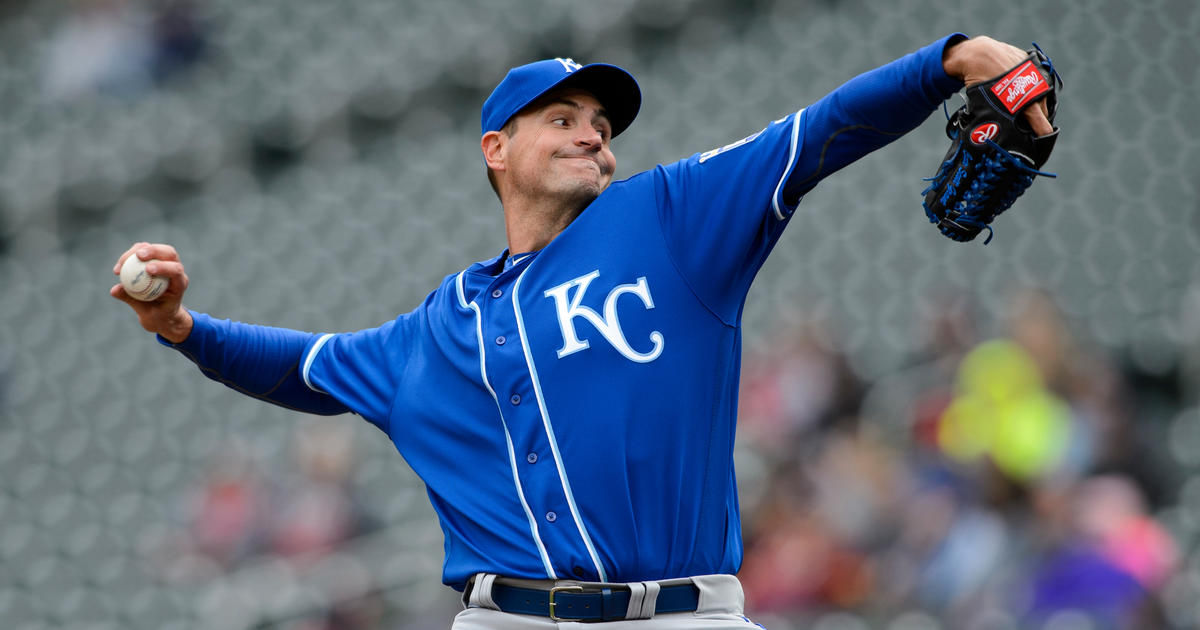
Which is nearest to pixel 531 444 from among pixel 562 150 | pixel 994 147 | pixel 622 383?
pixel 622 383

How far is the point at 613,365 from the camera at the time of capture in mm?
1970

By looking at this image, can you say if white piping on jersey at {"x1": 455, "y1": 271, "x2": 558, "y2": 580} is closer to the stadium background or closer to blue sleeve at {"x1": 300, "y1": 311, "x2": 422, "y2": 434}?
blue sleeve at {"x1": 300, "y1": 311, "x2": 422, "y2": 434}

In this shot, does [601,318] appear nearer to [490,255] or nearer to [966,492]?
[966,492]

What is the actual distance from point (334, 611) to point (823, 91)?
10.00 feet

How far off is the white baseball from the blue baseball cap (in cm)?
71

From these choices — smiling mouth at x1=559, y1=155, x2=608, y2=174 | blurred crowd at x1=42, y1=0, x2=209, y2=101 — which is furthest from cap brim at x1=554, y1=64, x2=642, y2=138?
blurred crowd at x1=42, y1=0, x2=209, y2=101

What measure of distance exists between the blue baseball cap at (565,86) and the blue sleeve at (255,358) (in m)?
0.61

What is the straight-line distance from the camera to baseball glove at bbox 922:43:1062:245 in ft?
5.65

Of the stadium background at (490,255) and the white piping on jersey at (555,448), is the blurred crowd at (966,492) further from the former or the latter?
the white piping on jersey at (555,448)

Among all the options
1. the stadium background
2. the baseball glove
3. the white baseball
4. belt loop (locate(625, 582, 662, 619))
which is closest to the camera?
the baseball glove

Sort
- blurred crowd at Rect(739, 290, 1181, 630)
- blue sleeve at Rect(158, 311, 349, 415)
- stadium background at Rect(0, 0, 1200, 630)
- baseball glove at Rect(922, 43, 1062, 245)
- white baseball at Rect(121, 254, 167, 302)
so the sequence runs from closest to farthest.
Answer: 1. baseball glove at Rect(922, 43, 1062, 245)
2. white baseball at Rect(121, 254, 167, 302)
3. blue sleeve at Rect(158, 311, 349, 415)
4. blurred crowd at Rect(739, 290, 1181, 630)
5. stadium background at Rect(0, 0, 1200, 630)

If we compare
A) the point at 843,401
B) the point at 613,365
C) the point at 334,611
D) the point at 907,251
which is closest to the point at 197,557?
the point at 334,611

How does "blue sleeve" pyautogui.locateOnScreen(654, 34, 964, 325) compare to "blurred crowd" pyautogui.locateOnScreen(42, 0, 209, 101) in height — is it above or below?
below

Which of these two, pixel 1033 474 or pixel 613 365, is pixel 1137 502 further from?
pixel 613 365
